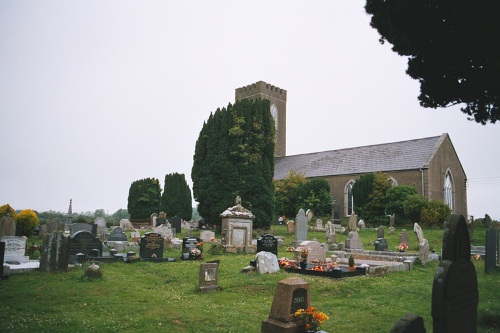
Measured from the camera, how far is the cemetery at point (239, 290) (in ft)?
18.1

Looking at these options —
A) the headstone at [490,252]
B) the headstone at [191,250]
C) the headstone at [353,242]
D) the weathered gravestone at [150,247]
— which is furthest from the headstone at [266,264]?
the headstone at [353,242]

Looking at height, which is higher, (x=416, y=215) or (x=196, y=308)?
(x=416, y=215)

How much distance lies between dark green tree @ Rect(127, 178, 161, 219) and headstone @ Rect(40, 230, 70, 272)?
36202mm

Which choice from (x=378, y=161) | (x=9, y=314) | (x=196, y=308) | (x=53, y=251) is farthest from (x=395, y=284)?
(x=378, y=161)

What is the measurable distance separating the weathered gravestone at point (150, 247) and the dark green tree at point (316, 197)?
83.5 feet

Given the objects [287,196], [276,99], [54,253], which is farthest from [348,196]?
[54,253]

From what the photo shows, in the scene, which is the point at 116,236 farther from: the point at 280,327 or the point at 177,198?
the point at 177,198

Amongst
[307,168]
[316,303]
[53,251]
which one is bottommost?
[316,303]

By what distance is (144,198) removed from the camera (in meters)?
47.5

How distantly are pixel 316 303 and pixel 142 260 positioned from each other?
8507 millimetres

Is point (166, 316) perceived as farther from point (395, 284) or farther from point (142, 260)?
point (142, 260)

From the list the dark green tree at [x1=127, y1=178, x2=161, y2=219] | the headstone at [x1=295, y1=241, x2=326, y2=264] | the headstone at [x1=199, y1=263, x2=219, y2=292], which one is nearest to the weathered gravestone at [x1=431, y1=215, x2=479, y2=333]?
the headstone at [x1=199, y1=263, x2=219, y2=292]

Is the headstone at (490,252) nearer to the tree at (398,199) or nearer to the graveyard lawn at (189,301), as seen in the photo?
the graveyard lawn at (189,301)

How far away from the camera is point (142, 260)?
1516 centimetres
